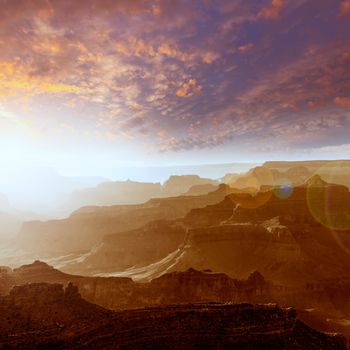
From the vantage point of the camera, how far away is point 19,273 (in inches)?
2056

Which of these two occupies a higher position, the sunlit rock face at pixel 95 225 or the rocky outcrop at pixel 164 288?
the sunlit rock face at pixel 95 225

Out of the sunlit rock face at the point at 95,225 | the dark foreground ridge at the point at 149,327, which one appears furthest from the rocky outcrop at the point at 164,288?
the sunlit rock face at the point at 95,225

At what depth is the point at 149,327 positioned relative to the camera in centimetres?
2503

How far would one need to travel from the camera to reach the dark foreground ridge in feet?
76.8

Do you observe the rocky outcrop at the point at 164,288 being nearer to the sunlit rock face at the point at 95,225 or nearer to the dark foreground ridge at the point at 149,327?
the dark foreground ridge at the point at 149,327

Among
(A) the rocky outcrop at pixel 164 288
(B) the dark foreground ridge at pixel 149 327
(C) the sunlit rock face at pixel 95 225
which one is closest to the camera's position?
(B) the dark foreground ridge at pixel 149 327

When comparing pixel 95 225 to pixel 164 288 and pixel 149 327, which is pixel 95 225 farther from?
pixel 149 327

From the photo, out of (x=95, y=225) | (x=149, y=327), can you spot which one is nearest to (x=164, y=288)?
(x=149, y=327)

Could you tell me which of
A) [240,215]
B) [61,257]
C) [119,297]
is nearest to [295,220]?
[240,215]

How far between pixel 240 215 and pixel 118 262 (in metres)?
33.9

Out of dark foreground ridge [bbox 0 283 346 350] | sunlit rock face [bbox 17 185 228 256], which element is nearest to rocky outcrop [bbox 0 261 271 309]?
dark foreground ridge [bbox 0 283 346 350]

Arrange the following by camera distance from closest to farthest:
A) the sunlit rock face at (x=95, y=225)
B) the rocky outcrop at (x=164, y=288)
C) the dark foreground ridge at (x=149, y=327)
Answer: the dark foreground ridge at (x=149, y=327)
the rocky outcrop at (x=164, y=288)
the sunlit rock face at (x=95, y=225)

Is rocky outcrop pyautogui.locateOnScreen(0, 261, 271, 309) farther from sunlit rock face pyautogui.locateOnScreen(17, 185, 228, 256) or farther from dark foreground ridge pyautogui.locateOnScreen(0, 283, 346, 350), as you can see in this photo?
sunlit rock face pyautogui.locateOnScreen(17, 185, 228, 256)

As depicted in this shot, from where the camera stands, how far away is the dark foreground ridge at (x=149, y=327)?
76.8 feet
